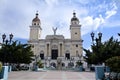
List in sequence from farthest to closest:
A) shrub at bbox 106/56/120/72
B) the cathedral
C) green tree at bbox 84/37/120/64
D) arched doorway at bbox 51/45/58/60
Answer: arched doorway at bbox 51/45/58/60
the cathedral
green tree at bbox 84/37/120/64
shrub at bbox 106/56/120/72

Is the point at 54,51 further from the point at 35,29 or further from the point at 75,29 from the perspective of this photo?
the point at 75,29

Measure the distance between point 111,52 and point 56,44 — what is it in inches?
2035

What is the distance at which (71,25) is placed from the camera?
89000 millimetres

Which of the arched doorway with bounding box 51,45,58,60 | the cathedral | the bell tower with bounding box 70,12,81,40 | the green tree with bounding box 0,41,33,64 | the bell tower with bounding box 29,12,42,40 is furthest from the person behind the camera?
the bell tower with bounding box 29,12,42,40

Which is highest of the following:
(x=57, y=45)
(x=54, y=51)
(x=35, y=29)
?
(x=35, y=29)

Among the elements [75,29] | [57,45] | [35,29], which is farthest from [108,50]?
[35,29]

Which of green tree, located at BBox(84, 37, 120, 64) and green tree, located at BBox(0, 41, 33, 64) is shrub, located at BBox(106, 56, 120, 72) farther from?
green tree, located at BBox(0, 41, 33, 64)

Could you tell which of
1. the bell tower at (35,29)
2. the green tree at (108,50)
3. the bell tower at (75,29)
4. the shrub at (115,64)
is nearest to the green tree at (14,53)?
the green tree at (108,50)

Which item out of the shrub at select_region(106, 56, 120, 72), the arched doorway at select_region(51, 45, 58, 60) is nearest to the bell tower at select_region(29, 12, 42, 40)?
the arched doorway at select_region(51, 45, 58, 60)

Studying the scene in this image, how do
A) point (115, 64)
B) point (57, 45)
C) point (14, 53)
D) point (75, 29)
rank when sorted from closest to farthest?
point (115, 64), point (14, 53), point (57, 45), point (75, 29)

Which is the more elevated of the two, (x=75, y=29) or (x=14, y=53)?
(x=75, y=29)

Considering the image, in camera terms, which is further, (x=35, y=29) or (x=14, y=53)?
(x=35, y=29)

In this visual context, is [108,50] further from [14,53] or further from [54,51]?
[54,51]

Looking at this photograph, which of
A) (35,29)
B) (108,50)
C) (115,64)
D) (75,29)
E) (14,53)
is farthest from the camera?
(35,29)
